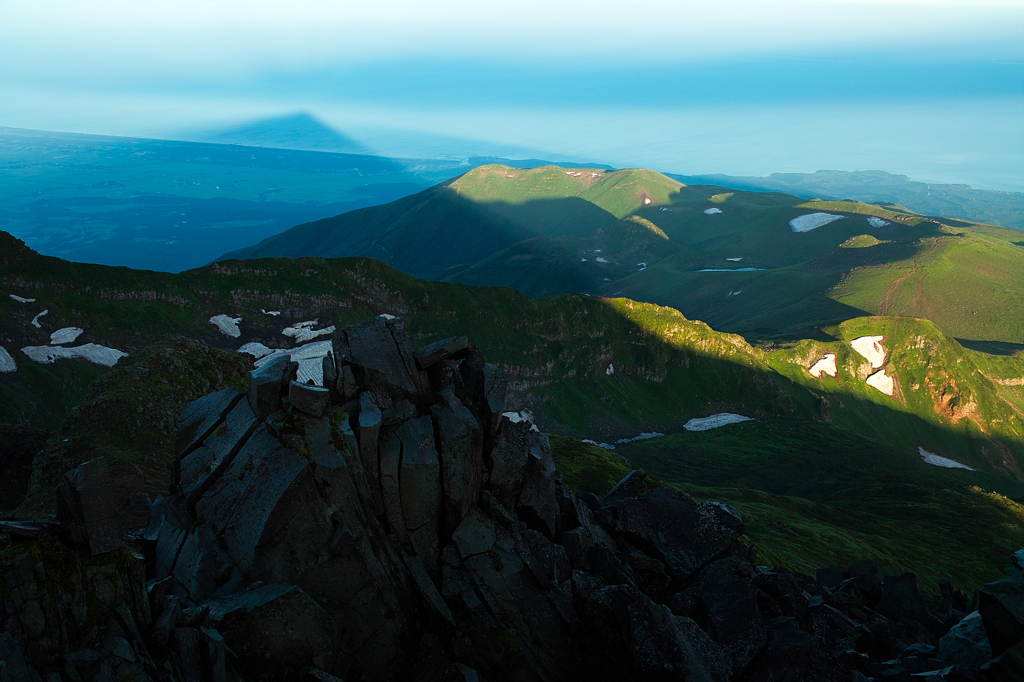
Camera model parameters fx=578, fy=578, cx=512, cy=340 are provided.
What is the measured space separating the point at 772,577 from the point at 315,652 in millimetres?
24551

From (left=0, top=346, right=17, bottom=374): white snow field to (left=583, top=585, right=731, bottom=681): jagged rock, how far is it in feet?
303

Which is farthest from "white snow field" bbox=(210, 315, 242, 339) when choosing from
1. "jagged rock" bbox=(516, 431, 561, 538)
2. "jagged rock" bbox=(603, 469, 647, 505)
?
"jagged rock" bbox=(516, 431, 561, 538)

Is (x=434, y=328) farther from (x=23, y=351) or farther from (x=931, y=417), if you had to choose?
(x=931, y=417)

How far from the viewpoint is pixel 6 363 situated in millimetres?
81312

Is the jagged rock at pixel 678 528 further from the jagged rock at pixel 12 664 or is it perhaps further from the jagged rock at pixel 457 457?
the jagged rock at pixel 12 664

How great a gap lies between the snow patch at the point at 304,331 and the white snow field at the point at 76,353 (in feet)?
99.0

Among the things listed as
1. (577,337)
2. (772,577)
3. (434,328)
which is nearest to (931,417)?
(577,337)

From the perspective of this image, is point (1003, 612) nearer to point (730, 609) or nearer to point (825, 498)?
point (730, 609)

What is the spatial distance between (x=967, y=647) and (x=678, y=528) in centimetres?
1344

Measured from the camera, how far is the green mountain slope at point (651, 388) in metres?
74.9

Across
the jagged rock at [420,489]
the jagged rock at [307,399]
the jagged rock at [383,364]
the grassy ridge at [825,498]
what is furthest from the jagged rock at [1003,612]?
the jagged rock at [307,399]

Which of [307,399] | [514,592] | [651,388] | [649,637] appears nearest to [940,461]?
[651,388]

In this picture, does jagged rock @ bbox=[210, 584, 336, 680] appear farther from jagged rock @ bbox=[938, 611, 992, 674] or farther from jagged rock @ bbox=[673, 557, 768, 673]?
jagged rock @ bbox=[938, 611, 992, 674]

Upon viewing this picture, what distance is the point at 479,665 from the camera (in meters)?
21.3
